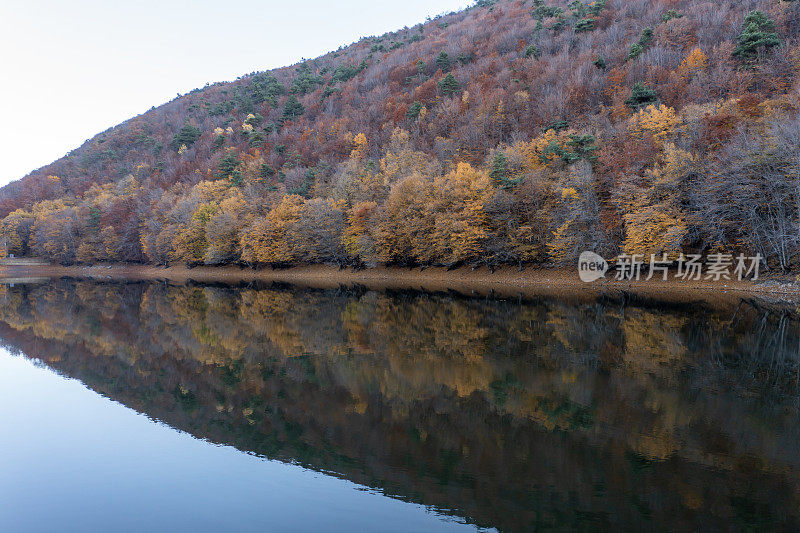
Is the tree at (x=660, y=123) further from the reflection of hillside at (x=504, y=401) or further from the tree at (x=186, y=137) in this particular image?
the tree at (x=186, y=137)

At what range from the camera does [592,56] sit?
77.3 meters

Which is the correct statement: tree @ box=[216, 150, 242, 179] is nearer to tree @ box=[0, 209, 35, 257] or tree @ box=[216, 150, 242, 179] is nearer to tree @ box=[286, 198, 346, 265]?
tree @ box=[286, 198, 346, 265]

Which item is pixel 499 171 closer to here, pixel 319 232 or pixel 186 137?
pixel 319 232

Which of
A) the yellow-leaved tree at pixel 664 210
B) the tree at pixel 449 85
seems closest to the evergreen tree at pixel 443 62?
the tree at pixel 449 85

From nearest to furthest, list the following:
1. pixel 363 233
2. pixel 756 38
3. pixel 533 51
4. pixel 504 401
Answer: pixel 504 401
pixel 756 38
pixel 363 233
pixel 533 51

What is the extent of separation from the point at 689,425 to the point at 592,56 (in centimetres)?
8387

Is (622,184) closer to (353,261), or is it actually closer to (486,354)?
(486,354)

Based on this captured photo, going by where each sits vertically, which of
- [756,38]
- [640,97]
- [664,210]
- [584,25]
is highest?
[584,25]

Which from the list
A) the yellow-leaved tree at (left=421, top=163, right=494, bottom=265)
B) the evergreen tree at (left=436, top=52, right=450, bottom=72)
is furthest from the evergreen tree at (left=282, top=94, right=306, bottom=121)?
the yellow-leaved tree at (left=421, top=163, right=494, bottom=265)

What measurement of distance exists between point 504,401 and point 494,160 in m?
41.2

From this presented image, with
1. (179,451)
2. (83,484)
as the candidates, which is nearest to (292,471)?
(179,451)

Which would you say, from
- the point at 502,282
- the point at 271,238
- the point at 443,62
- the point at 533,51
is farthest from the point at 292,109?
the point at 502,282

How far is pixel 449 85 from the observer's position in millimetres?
88500

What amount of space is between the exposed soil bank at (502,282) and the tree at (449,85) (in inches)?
1887
